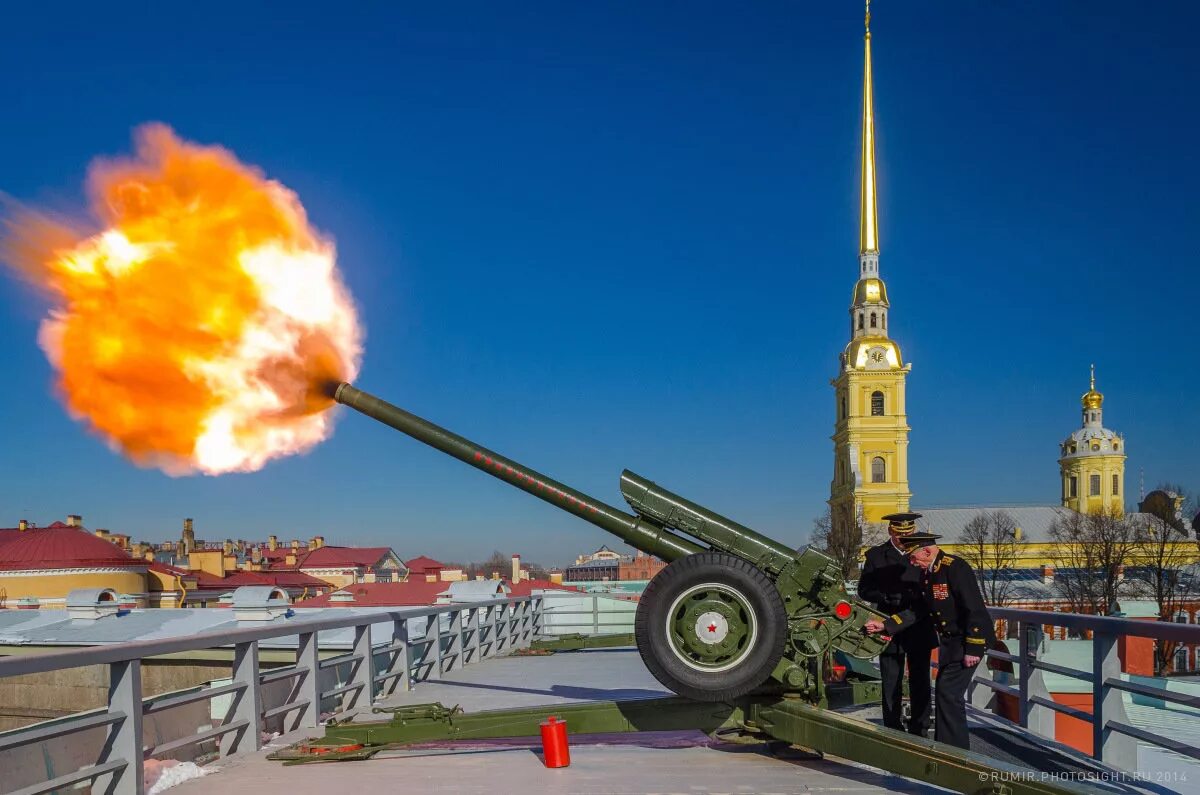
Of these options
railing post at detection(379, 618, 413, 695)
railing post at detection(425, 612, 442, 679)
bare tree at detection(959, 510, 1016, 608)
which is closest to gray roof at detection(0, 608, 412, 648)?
railing post at detection(425, 612, 442, 679)

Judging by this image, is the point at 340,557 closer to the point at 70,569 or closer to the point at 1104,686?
the point at 70,569

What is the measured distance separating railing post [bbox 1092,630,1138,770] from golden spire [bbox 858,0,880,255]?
9610 centimetres

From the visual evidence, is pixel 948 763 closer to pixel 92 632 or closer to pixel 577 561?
pixel 92 632

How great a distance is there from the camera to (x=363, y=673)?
376 inches

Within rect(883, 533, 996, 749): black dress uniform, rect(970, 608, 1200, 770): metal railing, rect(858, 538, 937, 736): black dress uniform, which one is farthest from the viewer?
rect(858, 538, 937, 736): black dress uniform

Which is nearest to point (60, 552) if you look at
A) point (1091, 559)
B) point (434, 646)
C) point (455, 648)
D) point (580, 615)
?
point (580, 615)

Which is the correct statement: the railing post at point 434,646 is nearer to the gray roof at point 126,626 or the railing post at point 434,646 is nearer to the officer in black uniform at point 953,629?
the gray roof at point 126,626

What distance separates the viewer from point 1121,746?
6465 millimetres

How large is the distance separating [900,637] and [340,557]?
83.1 m

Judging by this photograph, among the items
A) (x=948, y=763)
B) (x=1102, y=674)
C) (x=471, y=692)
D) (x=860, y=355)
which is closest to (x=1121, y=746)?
(x=1102, y=674)

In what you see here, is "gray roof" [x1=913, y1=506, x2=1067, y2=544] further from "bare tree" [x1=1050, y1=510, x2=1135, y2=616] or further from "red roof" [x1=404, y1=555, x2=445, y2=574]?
"red roof" [x1=404, y1=555, x2=445, y2=574]

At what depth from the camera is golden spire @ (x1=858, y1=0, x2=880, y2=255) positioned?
97.1 m

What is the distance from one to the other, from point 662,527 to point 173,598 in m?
50.1

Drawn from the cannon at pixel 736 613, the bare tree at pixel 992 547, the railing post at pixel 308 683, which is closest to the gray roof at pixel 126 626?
the railing post at pixel 308 683
